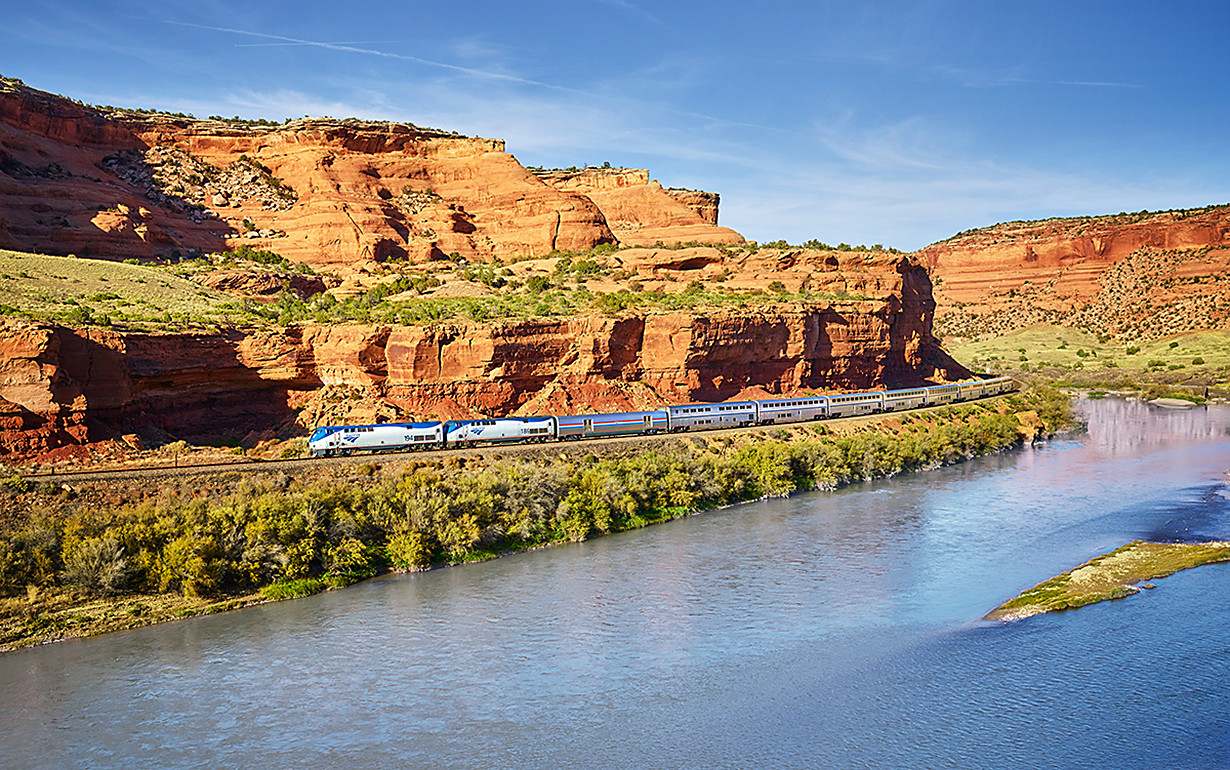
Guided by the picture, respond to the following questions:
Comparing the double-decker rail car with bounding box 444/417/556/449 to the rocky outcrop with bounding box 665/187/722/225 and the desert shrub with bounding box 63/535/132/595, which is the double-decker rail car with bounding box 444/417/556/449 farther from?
the rocky outcrop with bounding box 665/187/722/225

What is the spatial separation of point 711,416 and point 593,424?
8230 mm

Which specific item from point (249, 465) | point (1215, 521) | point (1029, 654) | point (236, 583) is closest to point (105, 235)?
point (249, 465)

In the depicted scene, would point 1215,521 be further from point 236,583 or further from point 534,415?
point 236,583

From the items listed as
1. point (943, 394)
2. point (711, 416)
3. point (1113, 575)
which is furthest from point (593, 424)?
point (943, 394)

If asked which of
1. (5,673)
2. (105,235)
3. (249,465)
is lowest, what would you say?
(5,673)

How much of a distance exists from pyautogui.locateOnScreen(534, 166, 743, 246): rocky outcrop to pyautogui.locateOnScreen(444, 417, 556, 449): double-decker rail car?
3497 cm

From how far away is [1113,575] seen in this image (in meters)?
28.4

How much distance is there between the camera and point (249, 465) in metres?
35.8

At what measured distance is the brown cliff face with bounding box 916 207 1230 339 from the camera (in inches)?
5000

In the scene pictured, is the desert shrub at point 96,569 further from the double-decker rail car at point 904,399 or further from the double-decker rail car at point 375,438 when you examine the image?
the double-decker rail car at point 904,399

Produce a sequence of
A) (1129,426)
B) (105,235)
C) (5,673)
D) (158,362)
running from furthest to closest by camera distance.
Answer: (1129,426), (105,235), (158,362), (5,673)

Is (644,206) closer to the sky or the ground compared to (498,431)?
closer to the sky

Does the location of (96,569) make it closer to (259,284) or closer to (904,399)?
(259,284)

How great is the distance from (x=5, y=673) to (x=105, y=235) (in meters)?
46.7
